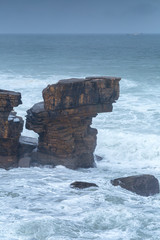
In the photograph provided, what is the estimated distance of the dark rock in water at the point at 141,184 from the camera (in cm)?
1972

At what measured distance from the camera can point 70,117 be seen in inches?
910

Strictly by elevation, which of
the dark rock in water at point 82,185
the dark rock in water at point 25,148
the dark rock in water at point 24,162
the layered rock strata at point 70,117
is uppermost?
the layered rock strata at point 70,117

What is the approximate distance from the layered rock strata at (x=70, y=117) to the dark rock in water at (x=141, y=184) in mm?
4476

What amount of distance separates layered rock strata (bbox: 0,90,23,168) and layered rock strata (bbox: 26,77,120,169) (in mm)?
891

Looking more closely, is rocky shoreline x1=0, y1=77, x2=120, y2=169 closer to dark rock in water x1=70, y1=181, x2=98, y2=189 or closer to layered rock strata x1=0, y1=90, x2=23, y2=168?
layered rock strata x1=0, y1=90, x2=23, y2=168

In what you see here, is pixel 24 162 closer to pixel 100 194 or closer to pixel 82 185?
pixel 82 185

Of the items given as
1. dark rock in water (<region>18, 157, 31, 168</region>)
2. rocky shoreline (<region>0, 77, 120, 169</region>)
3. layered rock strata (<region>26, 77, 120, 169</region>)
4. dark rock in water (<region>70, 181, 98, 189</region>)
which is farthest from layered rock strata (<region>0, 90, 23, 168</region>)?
dark rock in water (<region>70, 181, 98, 189</region>)

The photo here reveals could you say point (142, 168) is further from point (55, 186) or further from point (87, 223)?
point (87, 223)

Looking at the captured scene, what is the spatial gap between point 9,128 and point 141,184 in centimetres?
813

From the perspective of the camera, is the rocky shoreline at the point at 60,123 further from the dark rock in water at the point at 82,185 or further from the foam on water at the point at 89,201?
the dark rock in water at the point at 82,185

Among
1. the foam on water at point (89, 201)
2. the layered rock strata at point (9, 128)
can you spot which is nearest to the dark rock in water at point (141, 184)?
the foam on water at point (89, 201)

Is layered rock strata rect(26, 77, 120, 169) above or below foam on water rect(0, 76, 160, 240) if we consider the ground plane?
above

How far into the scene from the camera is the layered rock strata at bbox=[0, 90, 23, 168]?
22.3 metres

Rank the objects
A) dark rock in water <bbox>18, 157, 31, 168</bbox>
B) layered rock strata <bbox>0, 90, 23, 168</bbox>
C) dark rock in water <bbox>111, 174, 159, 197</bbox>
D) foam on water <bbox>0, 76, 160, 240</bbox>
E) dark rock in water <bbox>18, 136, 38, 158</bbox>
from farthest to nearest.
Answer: dark rock in water <bbox>18, 136, 38, 158</bbox> < dark rock in water <bbox>18, 157, 31, 168</bbox> < layered rock strata <bbox>0, 90, 23, 168</bbox> < dark rock in water <bbox>111, 174, 159, 197</bbox> < foam on water <bbox>0, 76, 160, 240</bbox>
